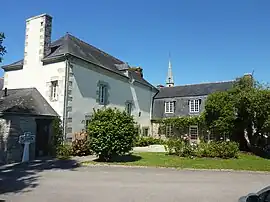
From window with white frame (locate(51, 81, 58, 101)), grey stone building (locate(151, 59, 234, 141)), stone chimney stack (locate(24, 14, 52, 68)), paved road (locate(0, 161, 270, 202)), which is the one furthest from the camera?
grey stone building (locate(151, 59, 234, 141))

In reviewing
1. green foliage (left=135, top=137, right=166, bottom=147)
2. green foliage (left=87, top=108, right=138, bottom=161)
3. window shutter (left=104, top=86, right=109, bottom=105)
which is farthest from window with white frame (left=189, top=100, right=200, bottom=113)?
green foliage (left=87, top=108, right=138, bottom=161)

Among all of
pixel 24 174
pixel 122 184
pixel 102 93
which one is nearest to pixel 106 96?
pixel 102 93

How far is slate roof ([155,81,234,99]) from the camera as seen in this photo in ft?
97.4

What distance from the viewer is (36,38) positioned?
19.9 meters

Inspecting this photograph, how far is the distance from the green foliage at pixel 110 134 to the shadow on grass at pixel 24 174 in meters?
1.55

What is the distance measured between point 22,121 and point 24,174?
489 cm

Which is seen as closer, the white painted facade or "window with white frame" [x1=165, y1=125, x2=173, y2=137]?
the white painted facade

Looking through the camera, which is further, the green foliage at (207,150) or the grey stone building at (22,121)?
the green foliage at (207,150)

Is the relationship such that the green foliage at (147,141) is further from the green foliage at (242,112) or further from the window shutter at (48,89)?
the window shutter at (48,89)

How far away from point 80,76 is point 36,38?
4127 mm

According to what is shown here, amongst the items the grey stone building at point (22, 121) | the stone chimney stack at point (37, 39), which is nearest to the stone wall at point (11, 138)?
the grey stone building at point (22, 121)

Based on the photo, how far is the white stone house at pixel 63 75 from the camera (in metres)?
18.6

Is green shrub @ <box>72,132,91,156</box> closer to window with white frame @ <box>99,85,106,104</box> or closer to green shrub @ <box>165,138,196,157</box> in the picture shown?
window with white frame @ <box>99,85,106,104</box>

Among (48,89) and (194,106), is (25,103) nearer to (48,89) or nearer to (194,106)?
(48,89)
